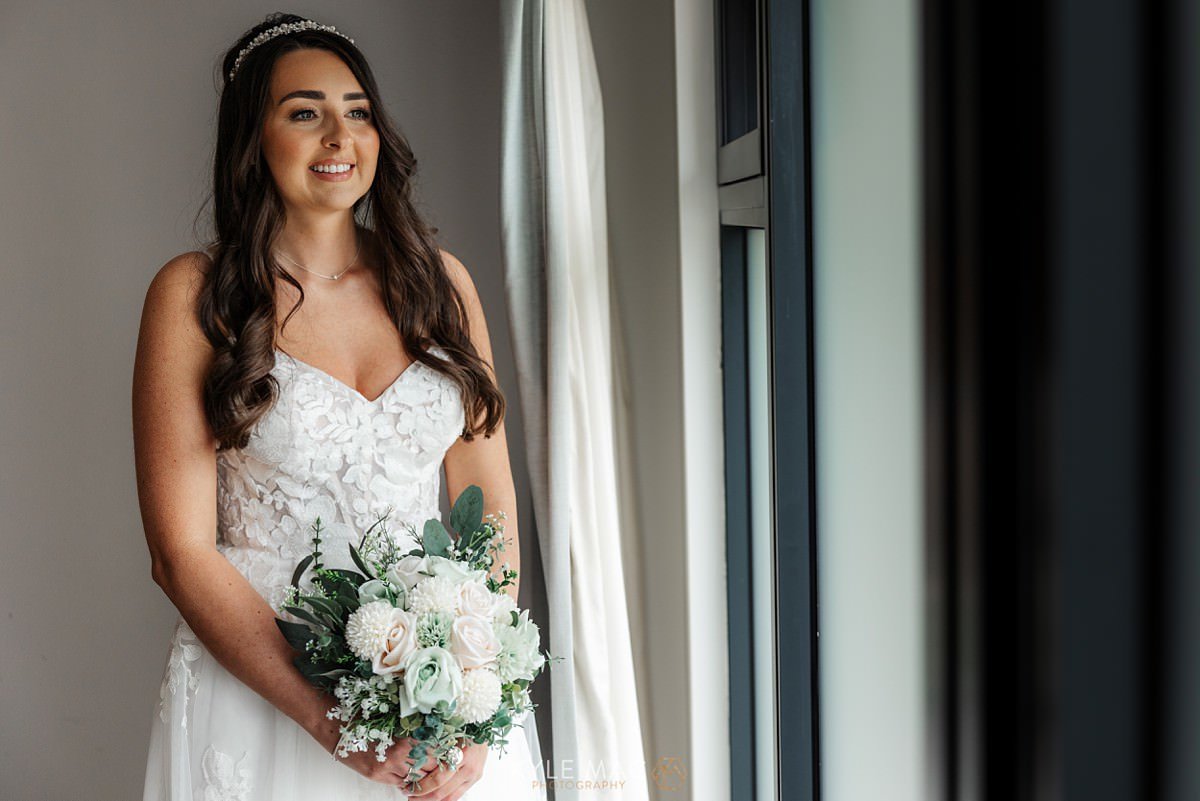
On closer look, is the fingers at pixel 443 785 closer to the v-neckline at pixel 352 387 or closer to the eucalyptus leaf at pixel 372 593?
the eucalyptus leaf at pixel 372 593

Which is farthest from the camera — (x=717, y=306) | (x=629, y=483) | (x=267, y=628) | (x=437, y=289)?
(x=629, y=483)

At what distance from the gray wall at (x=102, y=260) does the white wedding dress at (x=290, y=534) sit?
0.87m

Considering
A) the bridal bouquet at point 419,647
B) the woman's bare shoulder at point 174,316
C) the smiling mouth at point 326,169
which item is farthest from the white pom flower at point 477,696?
the smiling mouth at point 326,169

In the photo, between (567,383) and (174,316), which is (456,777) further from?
(174,316)

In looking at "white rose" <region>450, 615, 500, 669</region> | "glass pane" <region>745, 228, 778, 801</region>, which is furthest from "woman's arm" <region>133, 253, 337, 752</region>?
"glass pane" <region>745, 228, 778, 801</region>

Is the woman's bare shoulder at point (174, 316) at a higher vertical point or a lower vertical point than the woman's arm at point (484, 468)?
higher

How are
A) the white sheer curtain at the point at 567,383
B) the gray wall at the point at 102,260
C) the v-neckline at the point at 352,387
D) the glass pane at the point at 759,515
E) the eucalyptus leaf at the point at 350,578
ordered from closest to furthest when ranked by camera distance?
1. the eucalyptus leaf at the point at 350,578
2. the v-neckline at the point at 352,387
3. the glass pane at the point at 759,515
4. the white sheer curtain at the point at 567,383
5. the gray wall at the point at 102,260

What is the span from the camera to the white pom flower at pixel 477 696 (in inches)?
58.1

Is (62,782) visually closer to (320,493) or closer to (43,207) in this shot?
(43,207)

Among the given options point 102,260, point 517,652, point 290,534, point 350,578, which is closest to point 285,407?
point 290,534

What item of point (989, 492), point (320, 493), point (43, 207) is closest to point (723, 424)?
point (320, 493)

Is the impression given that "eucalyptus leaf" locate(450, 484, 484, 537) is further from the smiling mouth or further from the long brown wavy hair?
the smiling mouth

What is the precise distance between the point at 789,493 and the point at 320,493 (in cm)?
84

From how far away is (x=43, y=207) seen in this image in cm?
276
